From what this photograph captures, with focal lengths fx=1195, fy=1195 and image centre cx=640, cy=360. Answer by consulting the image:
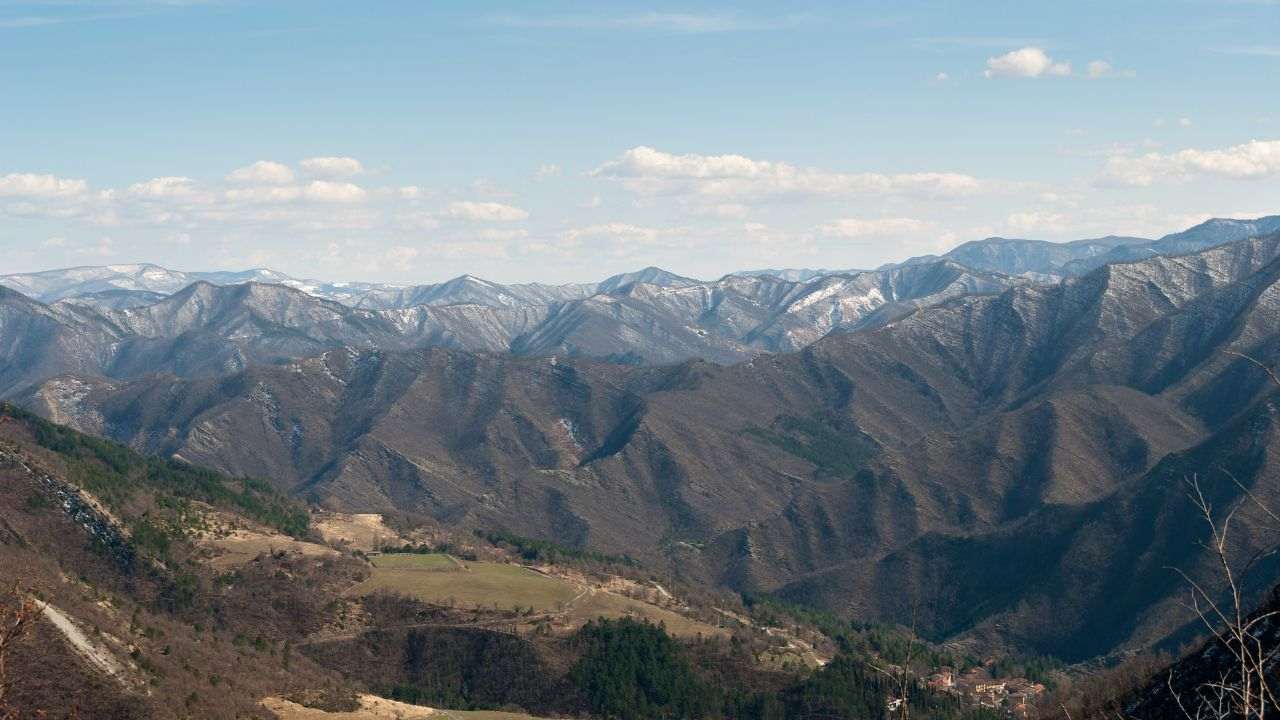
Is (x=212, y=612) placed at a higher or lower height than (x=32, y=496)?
lower

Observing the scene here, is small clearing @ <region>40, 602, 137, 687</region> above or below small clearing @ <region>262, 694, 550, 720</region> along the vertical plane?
above

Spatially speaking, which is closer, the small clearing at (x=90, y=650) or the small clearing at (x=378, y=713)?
the small clearing at (x=90, y=650)

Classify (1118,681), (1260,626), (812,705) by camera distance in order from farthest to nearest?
(812,705)
(1118,681)
(1260,626)

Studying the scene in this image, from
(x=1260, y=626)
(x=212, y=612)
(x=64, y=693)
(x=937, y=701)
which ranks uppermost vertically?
(x=1260, y=626)

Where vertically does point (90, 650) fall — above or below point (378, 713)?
above

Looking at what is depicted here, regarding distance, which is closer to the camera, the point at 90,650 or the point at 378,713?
the point at 90,650

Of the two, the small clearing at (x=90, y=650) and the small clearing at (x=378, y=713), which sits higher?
the small clearing at (x=90, y=650)

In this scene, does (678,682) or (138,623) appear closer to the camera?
(138,623)

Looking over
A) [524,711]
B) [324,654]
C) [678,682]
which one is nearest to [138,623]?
[324,654]

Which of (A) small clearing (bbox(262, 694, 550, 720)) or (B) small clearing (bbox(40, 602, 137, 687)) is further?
(A) small clearing (bbox(262, 694, 550, 720))

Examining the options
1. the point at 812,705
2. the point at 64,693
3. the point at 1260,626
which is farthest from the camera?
the point at 812,705

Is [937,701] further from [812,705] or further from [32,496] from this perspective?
[32,496]
